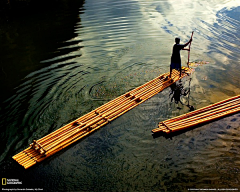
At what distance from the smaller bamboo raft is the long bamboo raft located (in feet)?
7.66

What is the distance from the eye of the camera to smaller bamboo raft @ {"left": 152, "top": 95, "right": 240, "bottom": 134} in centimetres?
1064

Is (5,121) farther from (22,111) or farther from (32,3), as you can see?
(32,3)

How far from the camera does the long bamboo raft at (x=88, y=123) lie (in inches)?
371

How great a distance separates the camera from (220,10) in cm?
2889

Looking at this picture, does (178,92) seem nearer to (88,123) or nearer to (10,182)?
(88,123)

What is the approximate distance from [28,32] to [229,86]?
2117cm

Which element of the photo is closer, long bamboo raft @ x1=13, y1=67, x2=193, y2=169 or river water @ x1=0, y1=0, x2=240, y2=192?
river water @ x1=0, y1=0, x2=240, y2=192

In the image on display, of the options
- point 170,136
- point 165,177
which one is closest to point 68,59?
point 170,136

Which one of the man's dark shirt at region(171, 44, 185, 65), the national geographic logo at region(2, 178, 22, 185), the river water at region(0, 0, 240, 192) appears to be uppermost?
the man's dark shirt at region(171, 44, 185, 65)

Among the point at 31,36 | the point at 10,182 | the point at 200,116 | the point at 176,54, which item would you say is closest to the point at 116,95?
the point at 176,54

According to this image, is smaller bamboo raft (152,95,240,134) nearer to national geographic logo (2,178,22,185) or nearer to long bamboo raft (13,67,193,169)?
long bamboo raft (13,67,193,169)

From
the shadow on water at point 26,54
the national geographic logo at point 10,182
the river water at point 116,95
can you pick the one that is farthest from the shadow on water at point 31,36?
the national geographic logo at point 10,182

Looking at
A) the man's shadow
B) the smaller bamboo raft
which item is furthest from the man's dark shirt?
the smaller bamboo raft

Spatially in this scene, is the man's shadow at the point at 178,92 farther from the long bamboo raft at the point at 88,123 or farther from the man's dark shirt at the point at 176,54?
the man's dark shirt at the point at 176,54
